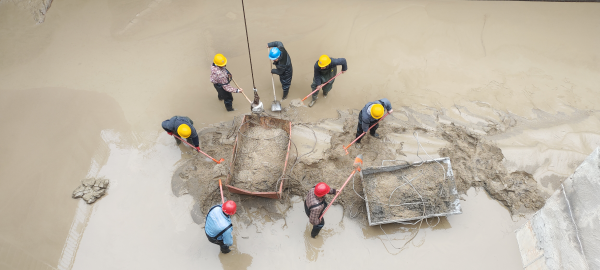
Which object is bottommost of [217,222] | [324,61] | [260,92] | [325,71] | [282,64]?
[217,222]

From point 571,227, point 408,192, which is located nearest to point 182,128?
point 408,192

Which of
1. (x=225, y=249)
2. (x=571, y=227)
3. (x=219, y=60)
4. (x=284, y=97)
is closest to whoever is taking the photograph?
(x=571, y=227)

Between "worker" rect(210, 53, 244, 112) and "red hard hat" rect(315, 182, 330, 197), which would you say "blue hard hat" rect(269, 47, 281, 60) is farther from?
"red hard hat" rect(315, 182, 330, 197)

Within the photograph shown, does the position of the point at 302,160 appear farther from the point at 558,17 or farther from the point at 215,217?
the point at 558,17

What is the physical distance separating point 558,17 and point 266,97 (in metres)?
6.20

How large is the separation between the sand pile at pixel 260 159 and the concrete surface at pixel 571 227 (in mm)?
3281

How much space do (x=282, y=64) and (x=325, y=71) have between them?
0.72 m

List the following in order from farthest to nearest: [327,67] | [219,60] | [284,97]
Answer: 1. [284,97]
2. [327,67]
3. [219,60]

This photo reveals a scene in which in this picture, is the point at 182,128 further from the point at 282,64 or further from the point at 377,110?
the point at 377,110

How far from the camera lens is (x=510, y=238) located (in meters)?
4.30

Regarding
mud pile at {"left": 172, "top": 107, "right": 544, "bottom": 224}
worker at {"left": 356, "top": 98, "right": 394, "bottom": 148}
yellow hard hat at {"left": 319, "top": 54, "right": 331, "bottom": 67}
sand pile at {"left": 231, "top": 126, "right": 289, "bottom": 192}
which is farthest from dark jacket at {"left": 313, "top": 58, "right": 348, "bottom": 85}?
sand pile at {"left": 231, "top": 126, "right": 289, "bottom": 192}

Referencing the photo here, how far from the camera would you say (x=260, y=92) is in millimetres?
5684

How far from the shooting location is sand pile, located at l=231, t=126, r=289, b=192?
14.5ft

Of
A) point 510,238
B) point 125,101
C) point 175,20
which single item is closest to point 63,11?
point 175,20
